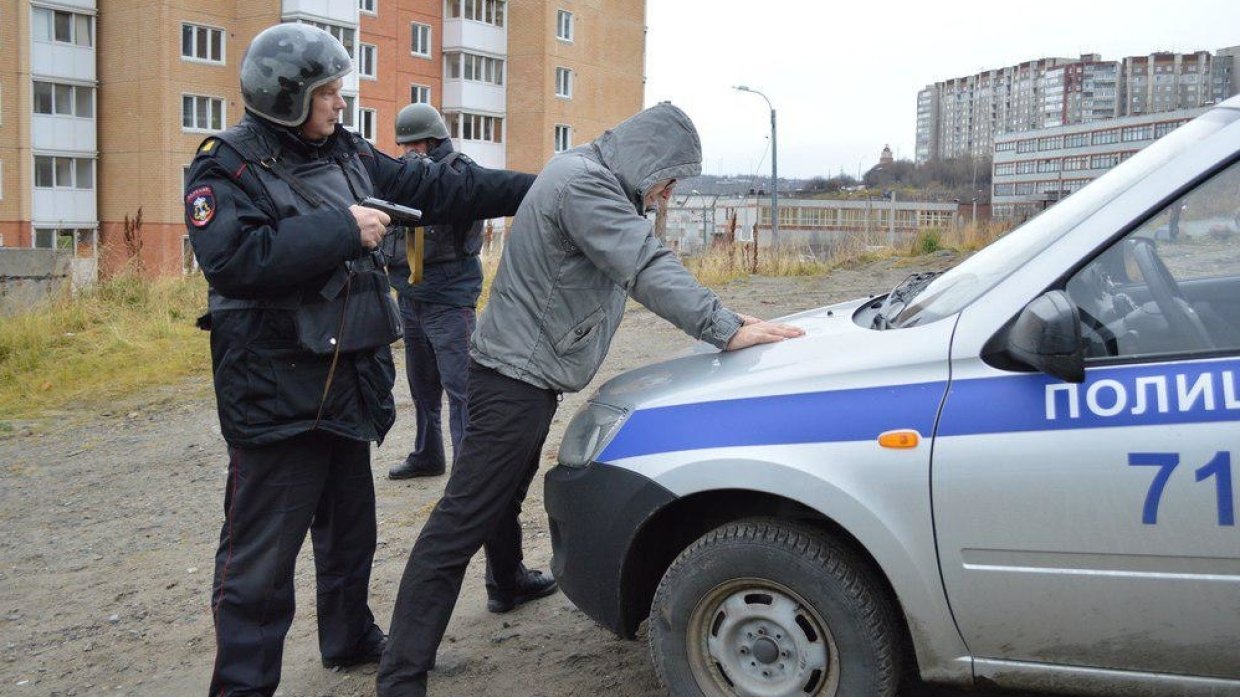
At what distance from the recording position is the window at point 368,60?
2114 inches

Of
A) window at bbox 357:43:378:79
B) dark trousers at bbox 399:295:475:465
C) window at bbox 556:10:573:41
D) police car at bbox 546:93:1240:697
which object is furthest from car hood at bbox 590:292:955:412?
window at bbox 556:10:573:41

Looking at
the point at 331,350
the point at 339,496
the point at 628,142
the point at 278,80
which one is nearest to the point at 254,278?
the point at 331,350

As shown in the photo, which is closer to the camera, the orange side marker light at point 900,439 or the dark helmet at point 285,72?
the orange side marker light at point 900,439

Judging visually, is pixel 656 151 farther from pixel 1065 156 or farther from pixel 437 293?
pixel 1065 156

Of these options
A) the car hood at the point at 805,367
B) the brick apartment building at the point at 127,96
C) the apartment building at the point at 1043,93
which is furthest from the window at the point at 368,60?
the car hood at the point at 805,367

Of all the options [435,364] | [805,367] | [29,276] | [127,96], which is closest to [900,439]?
[805,367]

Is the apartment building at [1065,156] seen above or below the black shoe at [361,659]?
A: above

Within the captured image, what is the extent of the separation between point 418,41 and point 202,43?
11.7m

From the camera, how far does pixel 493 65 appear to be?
59.0 meters

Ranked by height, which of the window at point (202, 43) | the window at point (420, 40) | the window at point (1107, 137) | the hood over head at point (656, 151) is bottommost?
the hood over head at point (656, 151)

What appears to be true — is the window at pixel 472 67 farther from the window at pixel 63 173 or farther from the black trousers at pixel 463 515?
the black trousers at pixel 463 515

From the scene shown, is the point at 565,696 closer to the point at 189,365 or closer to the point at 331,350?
the point at 331,350

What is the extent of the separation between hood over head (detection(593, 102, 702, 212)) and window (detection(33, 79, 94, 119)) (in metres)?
49.5

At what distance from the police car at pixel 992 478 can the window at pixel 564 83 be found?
188 feet
